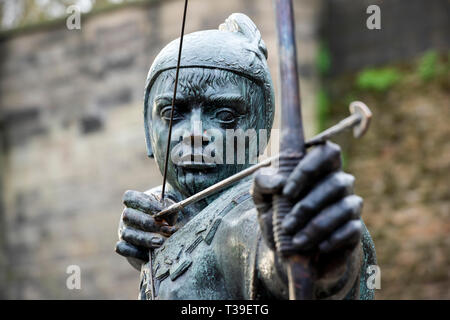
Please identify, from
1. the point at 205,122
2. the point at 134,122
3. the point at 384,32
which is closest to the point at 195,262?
the point at 205,122

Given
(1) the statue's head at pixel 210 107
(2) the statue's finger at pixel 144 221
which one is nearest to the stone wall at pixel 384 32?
(1) the statue's head at pixel 210 107

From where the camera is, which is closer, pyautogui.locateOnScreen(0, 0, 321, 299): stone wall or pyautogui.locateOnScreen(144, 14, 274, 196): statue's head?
pyautogui.locateOnScreen(144, 14, 274, 196): statue's head

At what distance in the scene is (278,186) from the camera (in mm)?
2033

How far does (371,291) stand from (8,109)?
1120 centimetres

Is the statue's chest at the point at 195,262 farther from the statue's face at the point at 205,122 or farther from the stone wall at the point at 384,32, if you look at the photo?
the stone wall at the point at 384,32

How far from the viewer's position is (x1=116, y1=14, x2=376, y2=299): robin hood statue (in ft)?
8.36

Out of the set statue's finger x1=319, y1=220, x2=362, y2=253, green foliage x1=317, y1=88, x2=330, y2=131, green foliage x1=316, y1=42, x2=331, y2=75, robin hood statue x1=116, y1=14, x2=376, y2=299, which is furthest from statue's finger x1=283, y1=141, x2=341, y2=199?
green foliage x1=316, y1=42, x2=331, y2=75

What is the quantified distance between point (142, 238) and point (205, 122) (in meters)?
0.47

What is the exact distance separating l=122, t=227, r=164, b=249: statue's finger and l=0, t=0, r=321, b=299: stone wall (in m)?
8.73

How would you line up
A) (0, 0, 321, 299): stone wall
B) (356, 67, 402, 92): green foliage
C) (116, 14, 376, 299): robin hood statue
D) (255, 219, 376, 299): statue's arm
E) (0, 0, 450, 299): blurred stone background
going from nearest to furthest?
(255, 219, 376, 299): statue's arm → (116, 14, 376, 299): robin hood statue → (0, 0, 450, 299): blurred stone background → (356, 67, 402, 92): green foliage → (0, 0, 321, 299): stone wall

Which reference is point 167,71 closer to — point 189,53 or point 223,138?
point 189,53

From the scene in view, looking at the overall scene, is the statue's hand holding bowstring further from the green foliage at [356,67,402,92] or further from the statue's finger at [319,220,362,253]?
the green foliage at [356,67,402,92]
